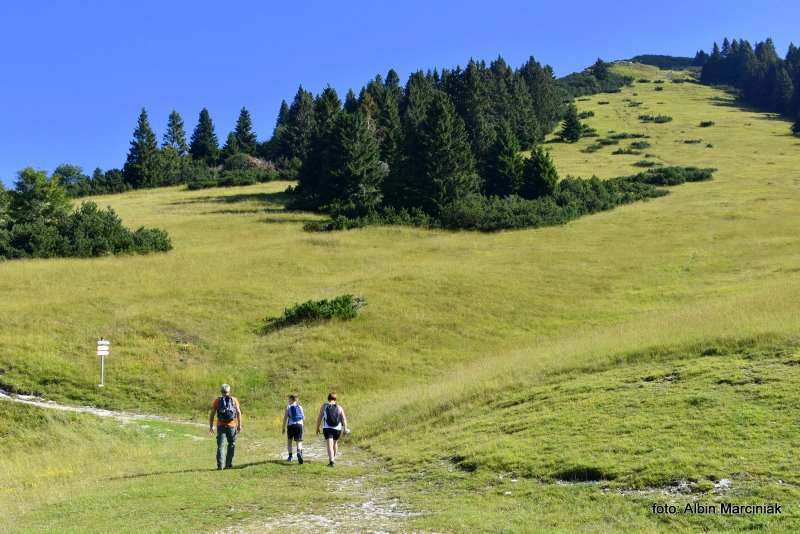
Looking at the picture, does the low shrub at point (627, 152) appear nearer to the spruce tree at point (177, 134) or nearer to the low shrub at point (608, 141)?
the low shrub at point (608, 141)

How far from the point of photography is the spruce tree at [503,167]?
241 ft

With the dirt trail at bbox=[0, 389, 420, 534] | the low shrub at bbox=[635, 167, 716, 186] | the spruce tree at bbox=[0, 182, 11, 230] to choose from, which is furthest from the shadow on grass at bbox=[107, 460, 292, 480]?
the low shrub at bbox=[635, 167, 716, 186]

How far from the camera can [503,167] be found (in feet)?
243

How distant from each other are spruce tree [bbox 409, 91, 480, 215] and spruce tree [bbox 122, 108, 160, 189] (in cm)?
5458

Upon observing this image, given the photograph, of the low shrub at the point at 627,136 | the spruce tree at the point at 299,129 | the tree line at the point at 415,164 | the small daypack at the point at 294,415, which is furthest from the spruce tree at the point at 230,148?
the small daypack at the point at 294,415

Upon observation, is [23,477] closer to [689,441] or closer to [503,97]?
[689,441]

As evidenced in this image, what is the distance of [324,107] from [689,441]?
264 ft

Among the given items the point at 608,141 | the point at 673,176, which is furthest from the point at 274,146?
the point at 673,176

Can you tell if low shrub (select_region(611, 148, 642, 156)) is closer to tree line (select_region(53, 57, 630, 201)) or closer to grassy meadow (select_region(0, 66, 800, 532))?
tree line (select_region(53, 57, 630, 201))

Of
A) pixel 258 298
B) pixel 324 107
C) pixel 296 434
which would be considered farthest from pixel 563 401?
pixel 324 107

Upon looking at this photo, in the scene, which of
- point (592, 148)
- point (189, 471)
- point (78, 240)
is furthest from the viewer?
point (592, 148)

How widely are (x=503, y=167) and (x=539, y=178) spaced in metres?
4.85

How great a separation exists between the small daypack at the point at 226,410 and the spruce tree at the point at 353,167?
5202cm

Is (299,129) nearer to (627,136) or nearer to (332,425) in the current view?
(627,136)
